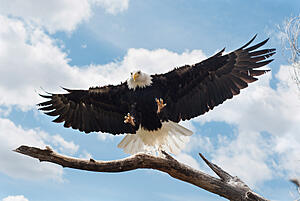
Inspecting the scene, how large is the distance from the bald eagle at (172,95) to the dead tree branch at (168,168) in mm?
1719

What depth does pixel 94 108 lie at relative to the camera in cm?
705

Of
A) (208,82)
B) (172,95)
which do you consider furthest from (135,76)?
(208,82)

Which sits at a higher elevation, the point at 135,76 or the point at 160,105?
the point at 135,76

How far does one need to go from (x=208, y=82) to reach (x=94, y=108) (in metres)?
2.29

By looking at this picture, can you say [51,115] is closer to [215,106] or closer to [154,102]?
[154,102]

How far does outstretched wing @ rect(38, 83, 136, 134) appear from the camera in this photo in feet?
22.3

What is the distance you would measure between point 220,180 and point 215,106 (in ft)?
6.83

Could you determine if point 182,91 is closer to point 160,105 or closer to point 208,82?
point 208,82

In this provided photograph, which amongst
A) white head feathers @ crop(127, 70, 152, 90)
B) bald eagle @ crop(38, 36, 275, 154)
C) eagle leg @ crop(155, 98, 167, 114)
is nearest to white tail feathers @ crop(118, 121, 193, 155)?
bald eagle @ crop(38, 36, 275, 154)

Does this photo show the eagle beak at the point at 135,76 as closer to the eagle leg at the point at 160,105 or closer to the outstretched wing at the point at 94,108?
the outstretched wing at the point at 94,108

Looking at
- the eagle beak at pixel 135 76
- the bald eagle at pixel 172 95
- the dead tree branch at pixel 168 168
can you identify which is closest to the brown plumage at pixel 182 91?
the bald eagle at pixel 172 95

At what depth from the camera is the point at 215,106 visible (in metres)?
6.69

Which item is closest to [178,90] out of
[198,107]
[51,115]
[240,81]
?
[198,107]

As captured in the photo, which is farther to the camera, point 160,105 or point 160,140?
point 160,140
